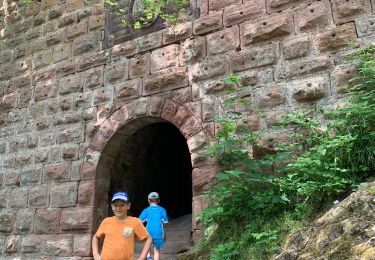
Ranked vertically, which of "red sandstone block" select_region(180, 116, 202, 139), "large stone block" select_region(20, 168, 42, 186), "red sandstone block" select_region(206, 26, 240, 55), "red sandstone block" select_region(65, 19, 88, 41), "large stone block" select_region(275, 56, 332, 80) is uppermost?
"red sandstone block" select_region(65, 19, 88, 41)

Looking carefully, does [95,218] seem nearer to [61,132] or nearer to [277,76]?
[61,132]

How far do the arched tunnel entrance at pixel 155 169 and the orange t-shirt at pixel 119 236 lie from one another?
2.24 metres

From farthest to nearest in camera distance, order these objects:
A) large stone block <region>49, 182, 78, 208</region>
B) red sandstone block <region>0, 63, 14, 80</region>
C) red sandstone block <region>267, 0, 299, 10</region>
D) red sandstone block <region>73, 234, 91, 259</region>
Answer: red sandstone block <region>0, 63, 14, 80</region>
large stone block <region>49, 182, 78, 208</region>
red sandstone block <region>73, 234, 91, 259</region>
red sandstone block <region>267, 0, 299, 10</region>

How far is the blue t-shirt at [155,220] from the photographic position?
4.37 m

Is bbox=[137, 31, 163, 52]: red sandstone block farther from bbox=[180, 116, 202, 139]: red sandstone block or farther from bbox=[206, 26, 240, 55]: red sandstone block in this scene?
bbox=[180, 116, 202, 139]: red sandstone block

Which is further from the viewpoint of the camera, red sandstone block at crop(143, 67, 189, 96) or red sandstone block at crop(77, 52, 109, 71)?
red sandstone block at crop(77, 52, 109, 71)

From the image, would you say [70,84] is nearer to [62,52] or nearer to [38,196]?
[62,52]

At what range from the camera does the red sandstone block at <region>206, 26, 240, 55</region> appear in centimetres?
468

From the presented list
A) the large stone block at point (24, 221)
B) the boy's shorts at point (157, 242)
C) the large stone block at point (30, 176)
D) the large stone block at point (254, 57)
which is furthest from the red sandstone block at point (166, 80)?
the large stone block at point (24, 221)

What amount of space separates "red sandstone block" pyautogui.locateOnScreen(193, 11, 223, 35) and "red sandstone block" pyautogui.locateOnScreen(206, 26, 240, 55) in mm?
89

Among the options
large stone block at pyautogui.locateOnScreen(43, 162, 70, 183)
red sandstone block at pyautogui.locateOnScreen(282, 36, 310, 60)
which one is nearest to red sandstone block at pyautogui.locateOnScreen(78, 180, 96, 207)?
large stone block at pyautogui.locateOnScreen(43, 162, 70, 183)

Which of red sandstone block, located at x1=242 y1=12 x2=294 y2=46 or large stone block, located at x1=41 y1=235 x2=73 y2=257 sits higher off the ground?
red sandstone block, located at x1=242 y1=12 x2=294 y2=46

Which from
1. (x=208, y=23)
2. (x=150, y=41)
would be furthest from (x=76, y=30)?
(x=208, y=23)

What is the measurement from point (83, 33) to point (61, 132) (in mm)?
1488
